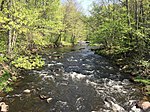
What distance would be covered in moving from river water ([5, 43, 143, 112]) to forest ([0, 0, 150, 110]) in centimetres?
108

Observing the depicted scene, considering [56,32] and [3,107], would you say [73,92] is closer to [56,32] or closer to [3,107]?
[3,107]

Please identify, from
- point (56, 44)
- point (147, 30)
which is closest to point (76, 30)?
point (56, 44)

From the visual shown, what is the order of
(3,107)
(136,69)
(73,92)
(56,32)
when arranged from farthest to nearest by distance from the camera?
(56,32)
(136,69)
(73,92)
(3,107)

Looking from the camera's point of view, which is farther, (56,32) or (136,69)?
(56,32)

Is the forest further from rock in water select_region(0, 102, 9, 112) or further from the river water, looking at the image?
rock in water select_region(0, 102, 9, 112)

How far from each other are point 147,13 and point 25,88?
1520 centimetres

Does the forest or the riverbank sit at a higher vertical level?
the forest

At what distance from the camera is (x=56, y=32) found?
2694 cm

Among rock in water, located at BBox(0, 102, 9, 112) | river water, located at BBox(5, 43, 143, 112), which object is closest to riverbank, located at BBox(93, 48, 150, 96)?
river water, located at BBox(5, 43, 143, 112)

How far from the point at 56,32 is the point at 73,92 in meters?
14.3

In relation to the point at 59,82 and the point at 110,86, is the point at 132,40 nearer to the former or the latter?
the point at 110,86

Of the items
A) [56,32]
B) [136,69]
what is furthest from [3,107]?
[56,32]

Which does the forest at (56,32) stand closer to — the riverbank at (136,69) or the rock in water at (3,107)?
the riverbank at (136,69)

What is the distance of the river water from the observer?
11512 mm
